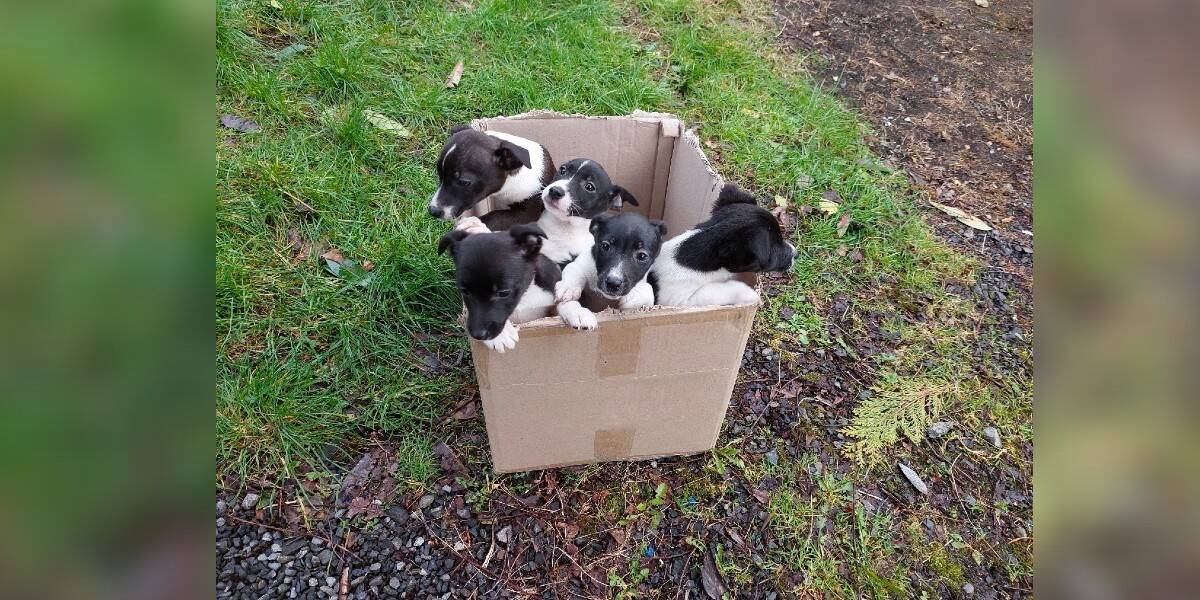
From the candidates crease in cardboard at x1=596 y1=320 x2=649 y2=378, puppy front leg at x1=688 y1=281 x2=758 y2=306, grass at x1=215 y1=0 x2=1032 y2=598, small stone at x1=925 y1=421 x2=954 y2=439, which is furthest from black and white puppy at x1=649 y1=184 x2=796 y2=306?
small stone at x1=925 y1=421 x2=954 y2=439

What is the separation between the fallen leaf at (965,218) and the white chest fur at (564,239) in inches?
109

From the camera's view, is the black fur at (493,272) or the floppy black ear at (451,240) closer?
the black fur at (493,272)

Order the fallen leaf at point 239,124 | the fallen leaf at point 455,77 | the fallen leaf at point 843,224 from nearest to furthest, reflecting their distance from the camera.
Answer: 1. the fallen leaf at point 239,124
2. the fallen leaf at point 843,224
3. the fallen leaf at point 455,77

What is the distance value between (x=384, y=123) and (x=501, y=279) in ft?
8.23

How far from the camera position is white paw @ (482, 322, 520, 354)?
211 cm

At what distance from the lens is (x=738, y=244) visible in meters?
2.62

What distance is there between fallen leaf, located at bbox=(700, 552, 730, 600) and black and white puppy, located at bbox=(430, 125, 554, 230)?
1.97 meters

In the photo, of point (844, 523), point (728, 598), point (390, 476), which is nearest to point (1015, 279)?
point (844, 523)

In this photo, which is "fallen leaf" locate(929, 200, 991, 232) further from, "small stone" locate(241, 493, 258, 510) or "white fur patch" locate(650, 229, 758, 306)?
"small stone" locate(241, 493, 258, 510)

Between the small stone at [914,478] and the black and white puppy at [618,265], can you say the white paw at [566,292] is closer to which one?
the black and white puppy at [618,265]

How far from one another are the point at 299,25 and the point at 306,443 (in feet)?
11.6

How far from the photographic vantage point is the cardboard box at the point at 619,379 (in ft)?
7.18

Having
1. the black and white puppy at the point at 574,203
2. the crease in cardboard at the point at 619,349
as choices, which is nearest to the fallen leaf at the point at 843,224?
the black and white puppy at the point at 574,203
